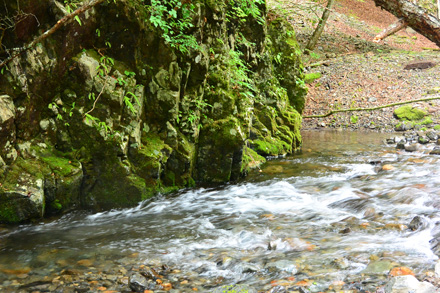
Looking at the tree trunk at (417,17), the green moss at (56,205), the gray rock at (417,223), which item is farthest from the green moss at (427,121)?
the green moss at (56,205)

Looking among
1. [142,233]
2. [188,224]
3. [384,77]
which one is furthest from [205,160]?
[384,77]

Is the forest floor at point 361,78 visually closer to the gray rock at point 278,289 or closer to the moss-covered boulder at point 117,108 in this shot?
the moss-covered boulder at point 117,108

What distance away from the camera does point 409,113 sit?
14672 millimetres

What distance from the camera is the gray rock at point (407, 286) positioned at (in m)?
2.53

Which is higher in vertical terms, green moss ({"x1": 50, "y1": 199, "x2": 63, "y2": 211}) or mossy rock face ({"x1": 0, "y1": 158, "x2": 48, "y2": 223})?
mossy rock face ({"x1": 0, "y1": 158, "x2": 48, "y2": 223})

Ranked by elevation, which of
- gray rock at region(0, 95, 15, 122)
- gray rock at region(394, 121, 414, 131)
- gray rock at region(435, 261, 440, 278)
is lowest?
gray rock at region(394, 121, 414, 131)

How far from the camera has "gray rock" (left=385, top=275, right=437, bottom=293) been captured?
2.53 m

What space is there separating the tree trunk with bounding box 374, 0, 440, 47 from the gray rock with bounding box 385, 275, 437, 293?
11.7 metres

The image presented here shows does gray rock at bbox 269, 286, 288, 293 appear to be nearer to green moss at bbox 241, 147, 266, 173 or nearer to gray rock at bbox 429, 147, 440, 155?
green moss at bbox 241, 147, 266, 173

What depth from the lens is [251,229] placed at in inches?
182

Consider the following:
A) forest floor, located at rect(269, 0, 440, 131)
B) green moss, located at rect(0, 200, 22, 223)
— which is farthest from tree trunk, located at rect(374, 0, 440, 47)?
green moss, located at rect(0, 200, 22, 223)

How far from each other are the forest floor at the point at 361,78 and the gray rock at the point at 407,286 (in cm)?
1015

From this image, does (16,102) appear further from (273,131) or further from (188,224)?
(273,131)

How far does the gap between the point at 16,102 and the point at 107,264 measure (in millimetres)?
2508
